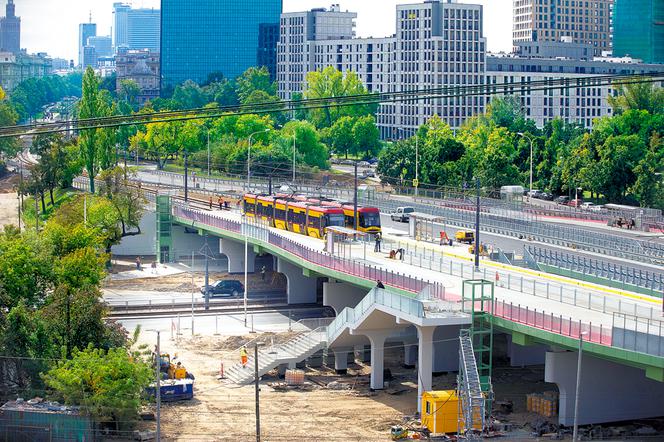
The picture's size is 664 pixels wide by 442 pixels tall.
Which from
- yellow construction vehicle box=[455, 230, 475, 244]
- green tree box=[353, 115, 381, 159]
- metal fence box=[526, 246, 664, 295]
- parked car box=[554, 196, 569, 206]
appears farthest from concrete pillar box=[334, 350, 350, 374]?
green tree box=[353, 115, 381, 159]

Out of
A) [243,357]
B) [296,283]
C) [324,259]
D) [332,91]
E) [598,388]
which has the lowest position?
[243,357]

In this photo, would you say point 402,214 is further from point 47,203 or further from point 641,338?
point 641,338

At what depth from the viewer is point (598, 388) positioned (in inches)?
2003

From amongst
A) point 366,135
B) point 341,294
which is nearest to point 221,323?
point 341,294

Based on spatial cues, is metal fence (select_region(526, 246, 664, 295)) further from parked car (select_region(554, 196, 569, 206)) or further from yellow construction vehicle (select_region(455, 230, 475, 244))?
parked car (select_region(554, 196, 569, 206))

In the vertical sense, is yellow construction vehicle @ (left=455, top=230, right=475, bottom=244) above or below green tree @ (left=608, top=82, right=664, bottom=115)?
below

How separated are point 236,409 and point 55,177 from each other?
230 feet

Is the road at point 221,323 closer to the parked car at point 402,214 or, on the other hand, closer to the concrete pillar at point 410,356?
the concrete pillar at point 410,356

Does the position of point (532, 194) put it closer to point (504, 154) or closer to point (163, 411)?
point (504, 154)

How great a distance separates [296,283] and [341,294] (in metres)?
11.6

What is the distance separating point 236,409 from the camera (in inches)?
2212

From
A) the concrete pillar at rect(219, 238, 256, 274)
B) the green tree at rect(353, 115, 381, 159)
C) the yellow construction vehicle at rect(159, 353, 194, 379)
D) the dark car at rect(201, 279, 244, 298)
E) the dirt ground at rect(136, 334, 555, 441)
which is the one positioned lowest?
the dirt ground at rect(136, 334, 555, 441)

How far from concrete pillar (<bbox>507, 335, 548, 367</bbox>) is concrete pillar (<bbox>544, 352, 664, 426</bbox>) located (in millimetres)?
11580

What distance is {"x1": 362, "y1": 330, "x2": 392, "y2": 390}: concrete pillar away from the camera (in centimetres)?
5931
